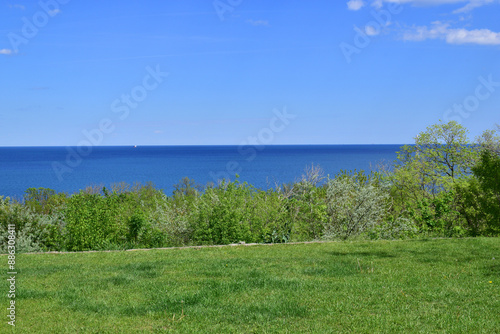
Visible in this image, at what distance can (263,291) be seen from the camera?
23.5ft

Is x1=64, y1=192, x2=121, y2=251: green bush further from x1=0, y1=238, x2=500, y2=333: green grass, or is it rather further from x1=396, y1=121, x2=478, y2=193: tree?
x1=396, y1=121, x2=478, y2=193: tree

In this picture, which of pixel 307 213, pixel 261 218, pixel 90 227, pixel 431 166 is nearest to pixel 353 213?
pixel 307 213

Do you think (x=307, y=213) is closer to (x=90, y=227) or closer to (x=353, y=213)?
(x=353, y=213)

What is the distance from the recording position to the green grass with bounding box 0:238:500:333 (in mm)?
5812

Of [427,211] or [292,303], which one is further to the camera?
[427,211]

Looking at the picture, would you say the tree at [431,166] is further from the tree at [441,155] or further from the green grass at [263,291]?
the green grass at [263,291]

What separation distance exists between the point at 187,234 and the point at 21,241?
14.1 feet

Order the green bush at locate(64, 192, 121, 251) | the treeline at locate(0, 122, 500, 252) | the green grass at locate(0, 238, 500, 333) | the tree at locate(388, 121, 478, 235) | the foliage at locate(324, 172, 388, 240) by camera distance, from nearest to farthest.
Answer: the green grass at locate(0, 238, 500, 333), the green bush at locate(64, 192, 121, 251), the treeline at locate(0, 122, 500, 252), the foliage at locate(324, 172, 388, 240), the tree at locate(388, 121, 478, 235)

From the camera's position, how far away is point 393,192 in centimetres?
1858

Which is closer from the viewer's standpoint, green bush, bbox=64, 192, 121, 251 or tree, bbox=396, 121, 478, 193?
green bush, bbox=64, 192, 121, 251

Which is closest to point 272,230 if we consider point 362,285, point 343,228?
point 343,228

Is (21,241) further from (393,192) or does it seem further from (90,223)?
(393,192)

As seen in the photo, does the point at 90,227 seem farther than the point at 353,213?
No

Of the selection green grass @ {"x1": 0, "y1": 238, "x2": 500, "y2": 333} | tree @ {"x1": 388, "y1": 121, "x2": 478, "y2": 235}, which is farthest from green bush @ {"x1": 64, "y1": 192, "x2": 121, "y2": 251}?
tree @ {"x1": 388, "y1": 121, "x2": 478, "y2": 235}
